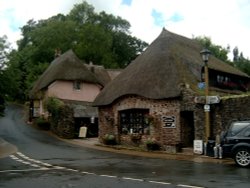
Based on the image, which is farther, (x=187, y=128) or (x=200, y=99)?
(x=187, y=128)

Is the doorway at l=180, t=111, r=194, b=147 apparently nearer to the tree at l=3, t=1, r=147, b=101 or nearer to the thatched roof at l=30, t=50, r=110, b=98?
the thatched roof at l=30, t=50, r=110, b=98

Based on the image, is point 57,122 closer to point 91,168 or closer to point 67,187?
point 91,168

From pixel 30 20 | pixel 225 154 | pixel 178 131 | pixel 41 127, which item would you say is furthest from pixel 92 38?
pixel 225 154

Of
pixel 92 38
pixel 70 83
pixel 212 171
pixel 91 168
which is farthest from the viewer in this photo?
pixel 92 38

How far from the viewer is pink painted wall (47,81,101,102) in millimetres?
46688

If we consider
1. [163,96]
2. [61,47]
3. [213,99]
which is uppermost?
[61,47]

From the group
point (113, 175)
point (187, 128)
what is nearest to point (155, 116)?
point (187, 128)

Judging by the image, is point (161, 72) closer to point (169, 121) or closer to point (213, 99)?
point (169, 121)

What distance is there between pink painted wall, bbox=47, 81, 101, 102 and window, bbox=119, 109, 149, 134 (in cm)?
1732

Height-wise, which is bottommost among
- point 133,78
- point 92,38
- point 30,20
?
point 133,78

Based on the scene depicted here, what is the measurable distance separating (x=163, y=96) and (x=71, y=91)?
23.0 meters

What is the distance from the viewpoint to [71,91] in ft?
157

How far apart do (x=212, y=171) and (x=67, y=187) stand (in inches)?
227

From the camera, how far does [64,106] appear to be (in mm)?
37688
